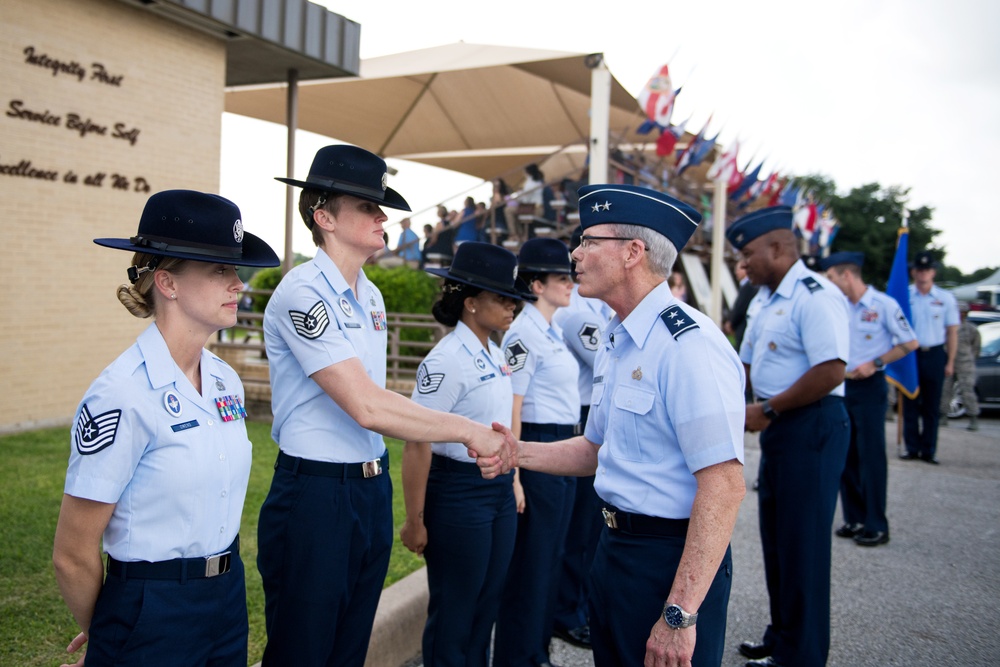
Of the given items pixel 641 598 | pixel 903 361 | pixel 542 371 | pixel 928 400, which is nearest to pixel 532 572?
pixel 542 371

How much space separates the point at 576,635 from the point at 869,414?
11.7ft

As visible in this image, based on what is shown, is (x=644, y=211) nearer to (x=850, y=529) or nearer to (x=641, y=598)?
(x=641, y=598)

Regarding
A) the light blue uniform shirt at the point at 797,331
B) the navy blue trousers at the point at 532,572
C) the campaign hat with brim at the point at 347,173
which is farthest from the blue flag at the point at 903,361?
the campaign hat with brim at the point at 347,173

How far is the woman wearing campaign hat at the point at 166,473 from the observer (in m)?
1.92

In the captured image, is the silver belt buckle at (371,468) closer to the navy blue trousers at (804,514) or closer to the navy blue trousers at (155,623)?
the navy blue trousers at (155,623)

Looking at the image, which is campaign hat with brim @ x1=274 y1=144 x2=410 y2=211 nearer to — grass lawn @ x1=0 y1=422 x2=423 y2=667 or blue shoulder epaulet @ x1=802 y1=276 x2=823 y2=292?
grass lawn @ x1=0 y1=422 x2=423 y2=667

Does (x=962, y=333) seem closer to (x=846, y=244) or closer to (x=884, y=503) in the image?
(x=884, y=503)

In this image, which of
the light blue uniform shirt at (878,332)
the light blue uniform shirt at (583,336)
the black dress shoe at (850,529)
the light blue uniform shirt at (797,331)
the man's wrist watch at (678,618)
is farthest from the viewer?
the light blue uniform shirt at (878,332)

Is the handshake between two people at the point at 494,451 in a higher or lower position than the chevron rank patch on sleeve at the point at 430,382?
lower

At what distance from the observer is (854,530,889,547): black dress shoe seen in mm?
6289

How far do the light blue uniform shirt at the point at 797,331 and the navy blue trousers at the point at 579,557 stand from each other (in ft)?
3.37

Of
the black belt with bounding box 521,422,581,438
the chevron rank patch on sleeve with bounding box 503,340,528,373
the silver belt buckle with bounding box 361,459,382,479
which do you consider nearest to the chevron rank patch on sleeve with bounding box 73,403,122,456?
the silver belt buckle with bounding box 361,459,382,479

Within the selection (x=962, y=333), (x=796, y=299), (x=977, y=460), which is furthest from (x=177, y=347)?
(x=962, y=333)

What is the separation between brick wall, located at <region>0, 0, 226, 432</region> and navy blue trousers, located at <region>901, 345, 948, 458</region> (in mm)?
9497
